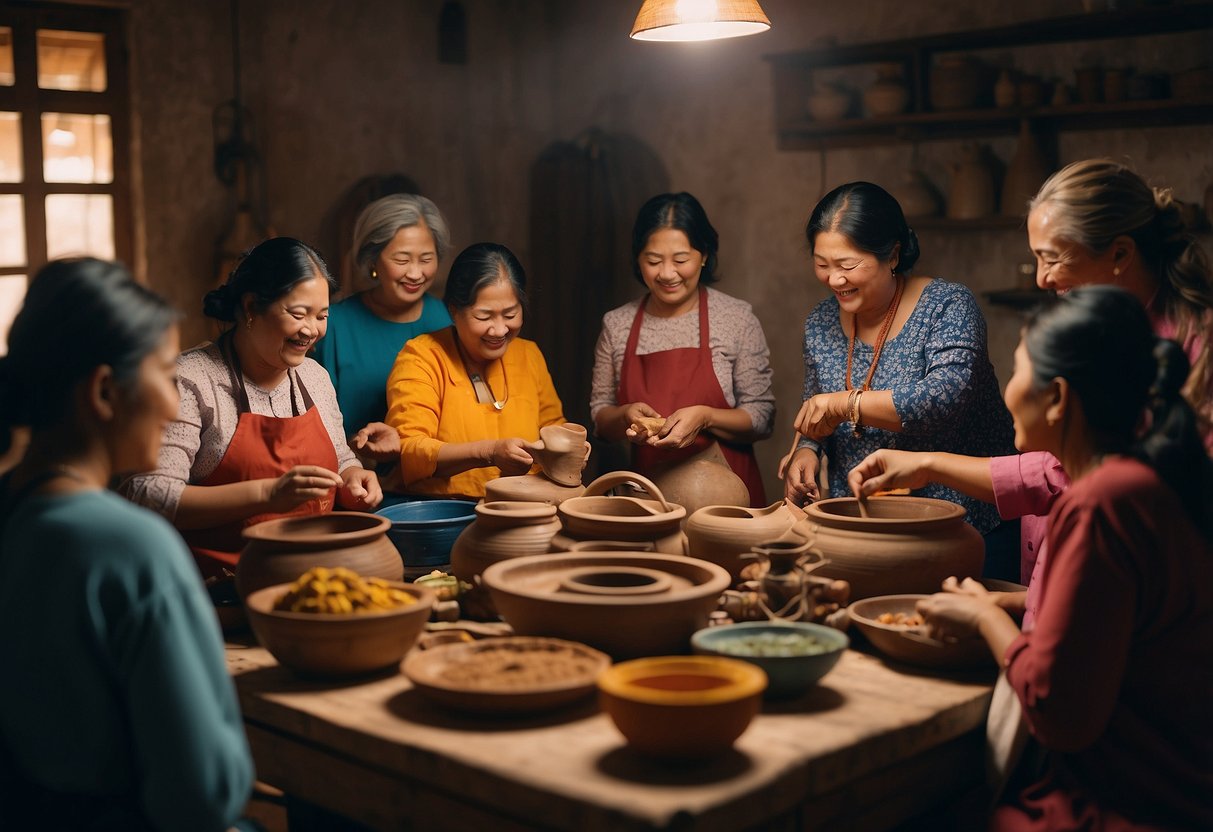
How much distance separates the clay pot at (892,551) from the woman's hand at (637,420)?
4.44 feet

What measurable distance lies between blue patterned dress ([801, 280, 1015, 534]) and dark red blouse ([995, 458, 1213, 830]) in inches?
57.8

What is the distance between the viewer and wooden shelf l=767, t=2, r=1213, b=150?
4652 millimetres

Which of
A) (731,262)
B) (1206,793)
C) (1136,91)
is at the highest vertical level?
(1136,91)

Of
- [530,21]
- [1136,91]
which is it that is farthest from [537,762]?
[530,21]

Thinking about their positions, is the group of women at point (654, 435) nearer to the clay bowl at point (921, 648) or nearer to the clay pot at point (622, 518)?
the clay bowl at point (921, 648)

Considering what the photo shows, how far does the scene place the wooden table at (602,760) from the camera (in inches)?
70.0

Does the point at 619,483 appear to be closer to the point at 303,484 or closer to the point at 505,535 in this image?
the point at 505,535

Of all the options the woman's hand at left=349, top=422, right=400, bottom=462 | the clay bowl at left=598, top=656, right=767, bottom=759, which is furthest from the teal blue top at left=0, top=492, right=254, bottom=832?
the woman's hand at left=349, top=422, right=400, bottom=462

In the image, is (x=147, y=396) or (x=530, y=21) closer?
(x=147, y=396)

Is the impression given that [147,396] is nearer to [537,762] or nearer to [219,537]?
[537,762]

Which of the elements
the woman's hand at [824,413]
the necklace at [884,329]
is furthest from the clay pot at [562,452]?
the necklace at [884,329]

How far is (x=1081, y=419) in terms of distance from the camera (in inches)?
80.5

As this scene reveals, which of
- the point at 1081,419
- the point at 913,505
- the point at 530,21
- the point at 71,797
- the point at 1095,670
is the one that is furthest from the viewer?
the point at 530,21

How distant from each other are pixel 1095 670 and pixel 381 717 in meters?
1.15
